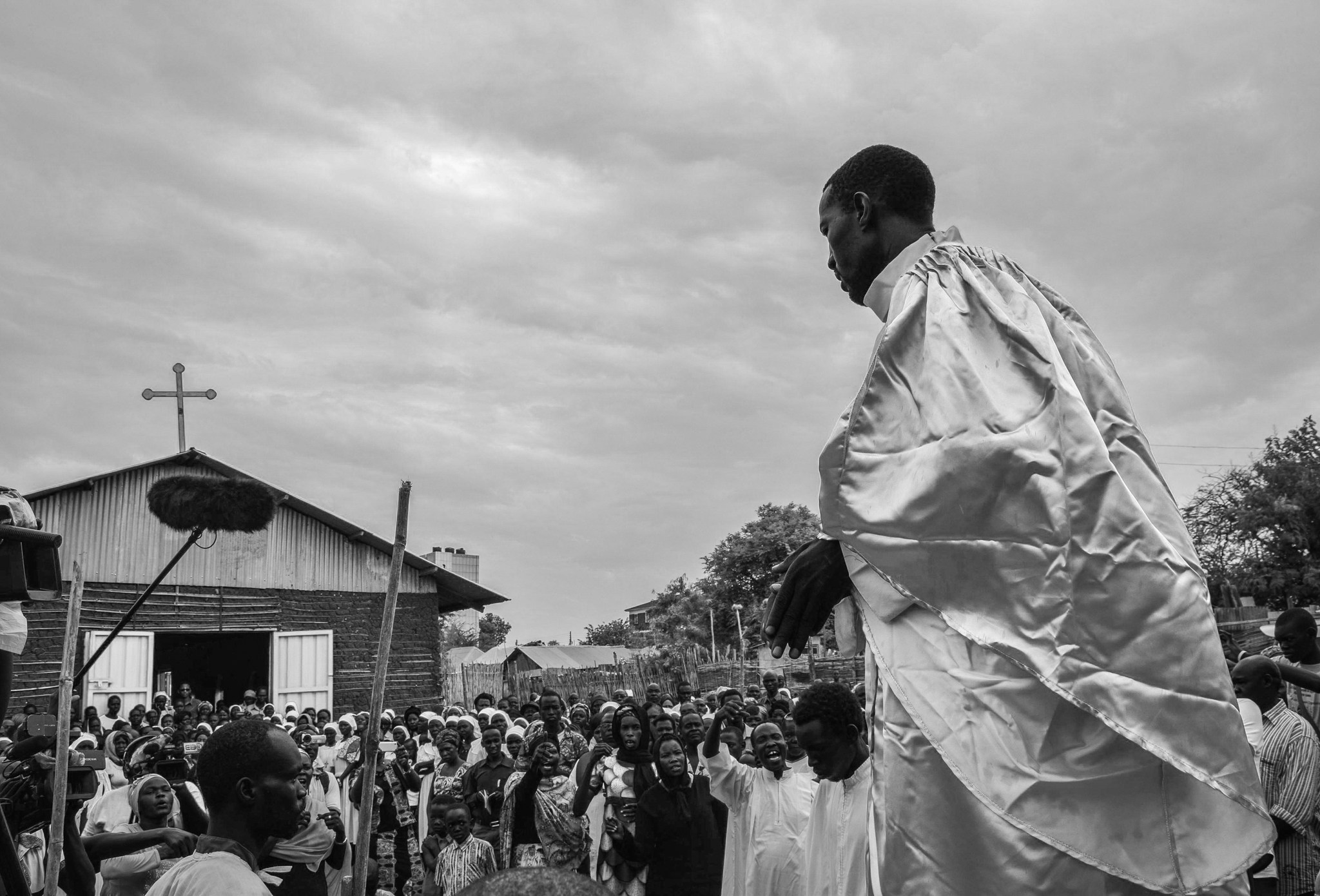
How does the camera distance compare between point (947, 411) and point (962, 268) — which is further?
point (962, 268)

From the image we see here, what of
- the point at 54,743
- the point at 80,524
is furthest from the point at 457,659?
the point at 54,743

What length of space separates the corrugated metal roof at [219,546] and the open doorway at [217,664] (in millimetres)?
2562

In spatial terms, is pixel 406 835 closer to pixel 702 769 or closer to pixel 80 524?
pixel 702 769

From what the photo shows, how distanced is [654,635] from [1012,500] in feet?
204

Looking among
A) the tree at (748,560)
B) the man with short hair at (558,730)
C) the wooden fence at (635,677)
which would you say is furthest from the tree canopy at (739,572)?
the man with short hair at (558,730)

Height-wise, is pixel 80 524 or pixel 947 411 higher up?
pixel 80 524

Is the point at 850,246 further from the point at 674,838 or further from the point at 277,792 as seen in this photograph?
the point at 674,838

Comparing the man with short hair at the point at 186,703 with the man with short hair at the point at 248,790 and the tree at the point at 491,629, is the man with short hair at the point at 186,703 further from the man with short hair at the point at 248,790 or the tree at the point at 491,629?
the tree at the point at 491,629

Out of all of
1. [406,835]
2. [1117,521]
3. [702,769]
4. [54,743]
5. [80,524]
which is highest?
[80,524]

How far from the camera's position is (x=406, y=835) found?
11461 mm

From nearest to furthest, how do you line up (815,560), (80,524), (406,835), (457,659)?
(815,560)
(406,835)
(80,524)
(457,659)

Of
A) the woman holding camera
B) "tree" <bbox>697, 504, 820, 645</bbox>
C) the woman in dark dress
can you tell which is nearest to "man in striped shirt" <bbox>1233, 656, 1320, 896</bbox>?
the woman in dark dress

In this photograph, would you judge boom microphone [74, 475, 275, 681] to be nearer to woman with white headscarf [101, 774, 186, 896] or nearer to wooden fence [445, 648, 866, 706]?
woman with white headscarf [101, 774, 186, 896]

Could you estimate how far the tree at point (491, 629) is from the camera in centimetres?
8824
